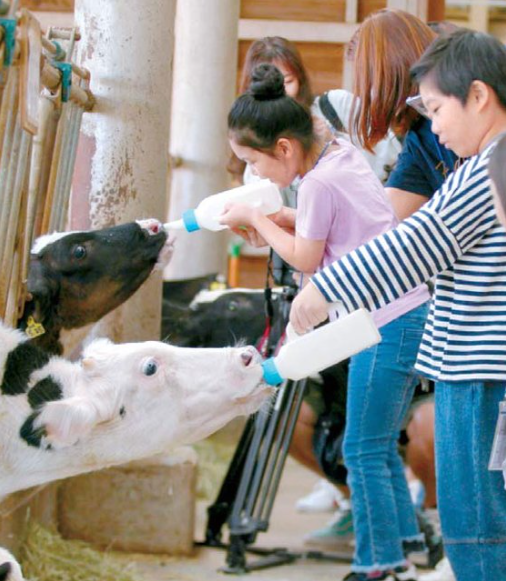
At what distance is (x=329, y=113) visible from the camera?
4727 mm

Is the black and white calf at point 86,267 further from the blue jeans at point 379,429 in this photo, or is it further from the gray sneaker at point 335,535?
the gray sneaker at point 335,535

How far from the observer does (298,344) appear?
2.93 m

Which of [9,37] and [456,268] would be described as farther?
[9,37]

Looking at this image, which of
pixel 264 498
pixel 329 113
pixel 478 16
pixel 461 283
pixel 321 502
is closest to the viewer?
pixel 461 283

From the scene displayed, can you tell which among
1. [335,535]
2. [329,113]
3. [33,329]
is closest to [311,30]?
[329,113]

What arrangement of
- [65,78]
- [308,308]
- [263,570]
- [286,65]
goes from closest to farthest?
[308,308] < [65,78] < [286,65] < [263,570]

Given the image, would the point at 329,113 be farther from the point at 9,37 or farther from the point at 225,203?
the point at 9,37

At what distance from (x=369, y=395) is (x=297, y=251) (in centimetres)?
58

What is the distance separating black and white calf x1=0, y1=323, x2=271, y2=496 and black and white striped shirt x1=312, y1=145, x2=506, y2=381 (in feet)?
1.43

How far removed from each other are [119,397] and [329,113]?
1867 millimetres

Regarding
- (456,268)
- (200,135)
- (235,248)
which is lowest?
(456,268)

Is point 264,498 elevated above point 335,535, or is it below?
above

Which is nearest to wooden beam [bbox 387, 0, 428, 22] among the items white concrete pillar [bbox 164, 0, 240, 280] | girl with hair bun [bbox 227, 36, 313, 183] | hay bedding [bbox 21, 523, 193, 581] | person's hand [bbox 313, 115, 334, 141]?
white concrete pillar [bbox 164, 0, 240, 280]

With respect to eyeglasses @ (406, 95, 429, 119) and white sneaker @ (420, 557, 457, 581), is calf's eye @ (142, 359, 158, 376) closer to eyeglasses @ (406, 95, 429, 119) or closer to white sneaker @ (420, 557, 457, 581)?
eyeglasses @ (406, 95, 429, 119)
